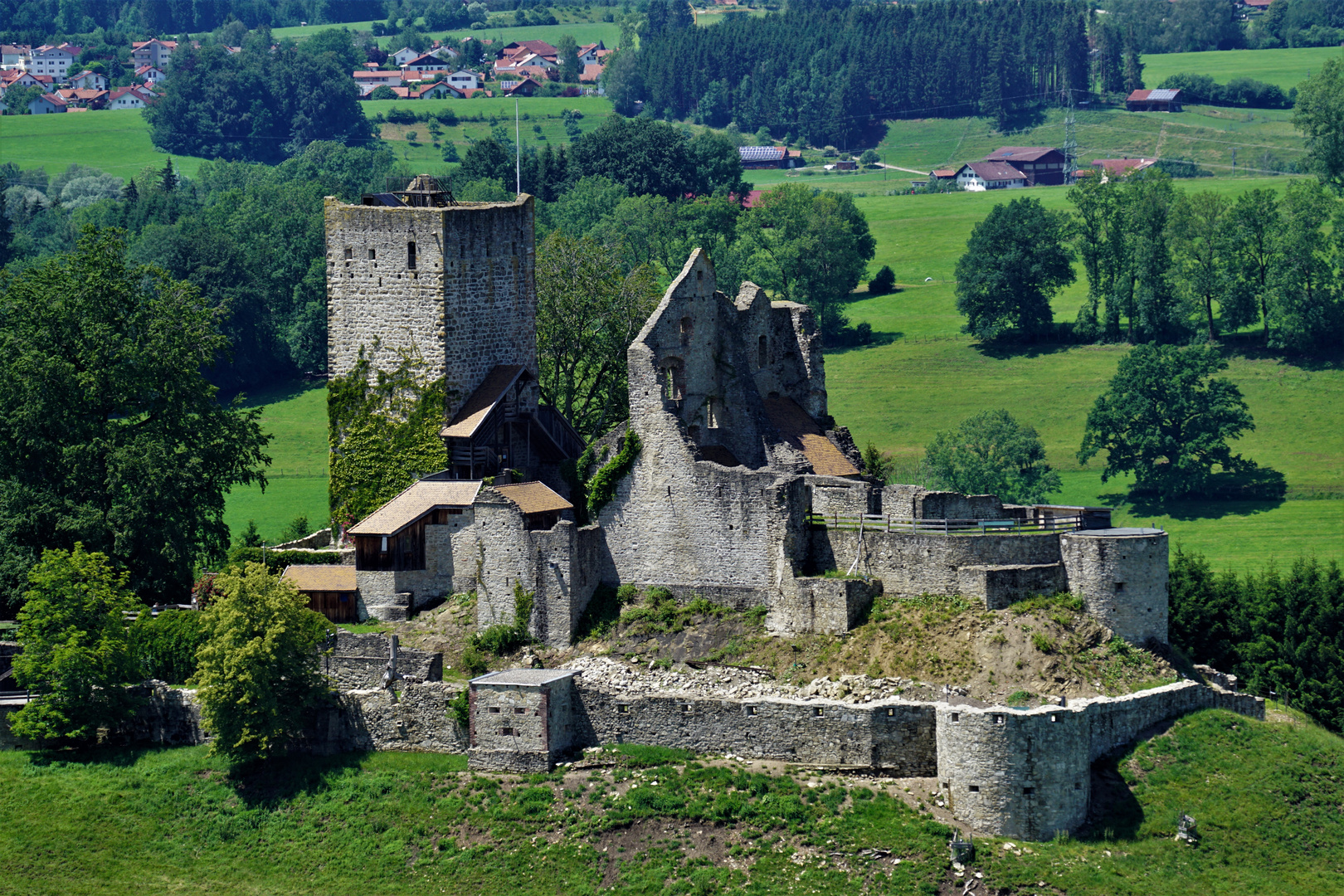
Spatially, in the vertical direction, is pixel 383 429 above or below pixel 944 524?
above

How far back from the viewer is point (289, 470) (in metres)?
111

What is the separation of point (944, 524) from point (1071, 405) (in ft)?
191

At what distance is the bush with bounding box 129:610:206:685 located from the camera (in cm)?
6475

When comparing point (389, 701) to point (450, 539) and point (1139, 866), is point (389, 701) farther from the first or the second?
point (1139, 866)

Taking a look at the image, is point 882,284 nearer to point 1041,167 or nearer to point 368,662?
point 1041,167

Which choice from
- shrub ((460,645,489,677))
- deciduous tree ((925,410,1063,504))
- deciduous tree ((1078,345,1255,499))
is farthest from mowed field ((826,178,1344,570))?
shrub ((460,645,489,677))

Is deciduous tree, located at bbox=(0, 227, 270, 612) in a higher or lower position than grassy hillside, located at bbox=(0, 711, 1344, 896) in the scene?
higher

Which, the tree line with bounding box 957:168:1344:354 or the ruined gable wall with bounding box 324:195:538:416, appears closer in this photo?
the ruined gable wall with bounding box 324:195:538:416

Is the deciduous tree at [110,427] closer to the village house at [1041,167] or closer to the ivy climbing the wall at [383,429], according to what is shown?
the ivy climbing the wall at [383,429]

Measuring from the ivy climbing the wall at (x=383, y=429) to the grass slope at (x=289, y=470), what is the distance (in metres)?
22.7

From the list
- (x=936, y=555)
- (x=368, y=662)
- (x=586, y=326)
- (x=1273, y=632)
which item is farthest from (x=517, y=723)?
(x=586, y=326)

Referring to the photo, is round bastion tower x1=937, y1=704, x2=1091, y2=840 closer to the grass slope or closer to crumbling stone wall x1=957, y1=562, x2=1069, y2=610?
crumbling stone wall x1=957, y1=562, x2=1069, y2=610

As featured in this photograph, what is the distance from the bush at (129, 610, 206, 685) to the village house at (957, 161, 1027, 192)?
13082cm

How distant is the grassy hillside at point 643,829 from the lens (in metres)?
54.3
